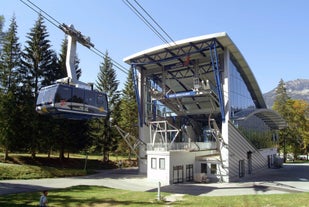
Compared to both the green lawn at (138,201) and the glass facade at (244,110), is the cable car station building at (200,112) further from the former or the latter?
the green lawn at (138,201)

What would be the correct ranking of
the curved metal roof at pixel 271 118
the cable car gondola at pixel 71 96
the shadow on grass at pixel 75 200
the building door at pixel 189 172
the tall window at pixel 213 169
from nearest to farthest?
the shadow on grass at pixel 75 200
the cable car gondola at pixel 71 96
the building door at pixel 189 172
the tall window at pixel 213 169
the curved metal roof at pixel 271 118

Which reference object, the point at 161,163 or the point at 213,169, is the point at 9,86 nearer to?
the point at 161,163

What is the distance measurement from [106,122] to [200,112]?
48.9 feet

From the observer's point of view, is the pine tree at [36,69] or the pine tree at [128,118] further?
the pine tree at [128,118]

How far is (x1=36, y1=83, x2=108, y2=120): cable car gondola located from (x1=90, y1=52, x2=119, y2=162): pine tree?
67.3ft

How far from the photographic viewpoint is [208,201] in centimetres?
1606

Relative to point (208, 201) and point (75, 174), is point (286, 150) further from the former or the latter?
point (208, 201)

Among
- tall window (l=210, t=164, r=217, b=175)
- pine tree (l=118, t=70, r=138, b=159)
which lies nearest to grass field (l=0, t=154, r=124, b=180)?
pine tree (l=118, t=70, r=138, b=159)

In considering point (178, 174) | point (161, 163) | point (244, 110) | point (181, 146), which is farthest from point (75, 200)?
→ point (244, 110)

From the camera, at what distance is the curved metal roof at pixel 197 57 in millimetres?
31000

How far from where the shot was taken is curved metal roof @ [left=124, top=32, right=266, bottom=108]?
31000mm

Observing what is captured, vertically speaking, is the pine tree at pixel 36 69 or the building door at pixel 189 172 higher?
the pine tree at pixel 36 69

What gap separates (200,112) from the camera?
38.2 metres

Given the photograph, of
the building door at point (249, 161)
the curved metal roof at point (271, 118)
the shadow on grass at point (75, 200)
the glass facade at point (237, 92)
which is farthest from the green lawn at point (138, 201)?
the curved metal roof at point (271, 118)
